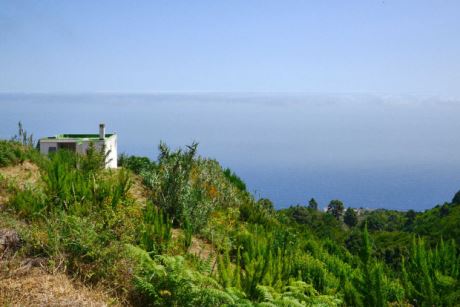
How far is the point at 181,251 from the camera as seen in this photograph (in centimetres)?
691

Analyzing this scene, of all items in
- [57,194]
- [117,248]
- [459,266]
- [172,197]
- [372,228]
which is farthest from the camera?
[372,228]

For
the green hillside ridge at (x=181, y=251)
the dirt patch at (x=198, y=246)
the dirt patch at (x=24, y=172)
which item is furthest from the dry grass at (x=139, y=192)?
the dirt patch at (x=24, y=172)

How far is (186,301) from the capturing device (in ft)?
14.9

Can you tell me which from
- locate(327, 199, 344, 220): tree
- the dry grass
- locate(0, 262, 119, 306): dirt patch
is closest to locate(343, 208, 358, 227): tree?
locate(327, 199, 344, 220): tree

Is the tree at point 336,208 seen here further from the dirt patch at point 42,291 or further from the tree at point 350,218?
the dirt patch at point 42,291

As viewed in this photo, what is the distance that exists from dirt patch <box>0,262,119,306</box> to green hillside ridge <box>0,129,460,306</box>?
142 mm

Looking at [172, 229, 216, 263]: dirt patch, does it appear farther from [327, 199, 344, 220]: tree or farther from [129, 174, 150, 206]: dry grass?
[327, 199, 344, 220]: tree

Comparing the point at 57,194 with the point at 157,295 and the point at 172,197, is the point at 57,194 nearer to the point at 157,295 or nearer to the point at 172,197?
the point at 172,197

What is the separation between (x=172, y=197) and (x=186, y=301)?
4890 mm

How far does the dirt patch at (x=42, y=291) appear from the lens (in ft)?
13.7

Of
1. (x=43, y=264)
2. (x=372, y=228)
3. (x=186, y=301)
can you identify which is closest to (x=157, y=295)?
(x=186, y=301)

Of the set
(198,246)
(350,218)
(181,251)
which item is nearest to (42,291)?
(181,251)

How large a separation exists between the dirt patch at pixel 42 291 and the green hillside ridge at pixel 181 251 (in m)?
0.14

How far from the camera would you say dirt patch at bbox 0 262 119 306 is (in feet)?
13.7
